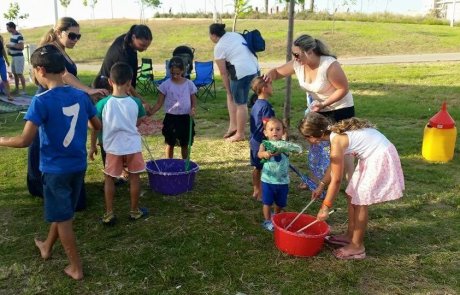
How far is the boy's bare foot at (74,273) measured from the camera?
10.8 ft

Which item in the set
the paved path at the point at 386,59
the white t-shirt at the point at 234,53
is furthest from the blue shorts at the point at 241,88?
the paved path at the point at 386,59

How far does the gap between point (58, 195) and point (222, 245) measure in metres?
1.38

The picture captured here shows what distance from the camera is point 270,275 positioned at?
337 centimetres

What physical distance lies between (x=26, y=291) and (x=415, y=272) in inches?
109

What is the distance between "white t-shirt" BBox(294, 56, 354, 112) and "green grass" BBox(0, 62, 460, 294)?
3.39 feet

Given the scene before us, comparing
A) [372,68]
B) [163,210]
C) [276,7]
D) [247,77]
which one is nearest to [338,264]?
[163,210]

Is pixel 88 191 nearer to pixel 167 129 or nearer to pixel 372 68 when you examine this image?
pixel 167 129

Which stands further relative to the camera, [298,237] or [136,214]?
[136,214]

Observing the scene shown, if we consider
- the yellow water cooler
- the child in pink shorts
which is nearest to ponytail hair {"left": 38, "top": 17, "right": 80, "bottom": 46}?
the child in pink shorts

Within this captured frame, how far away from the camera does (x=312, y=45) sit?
4109 millimetres

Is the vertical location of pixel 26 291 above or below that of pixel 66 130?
below

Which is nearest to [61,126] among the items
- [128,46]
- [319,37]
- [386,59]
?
[128,46]

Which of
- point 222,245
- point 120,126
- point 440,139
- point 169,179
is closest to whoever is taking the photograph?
point 222,245

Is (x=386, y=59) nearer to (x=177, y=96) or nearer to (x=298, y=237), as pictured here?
(x=177, y=96)
